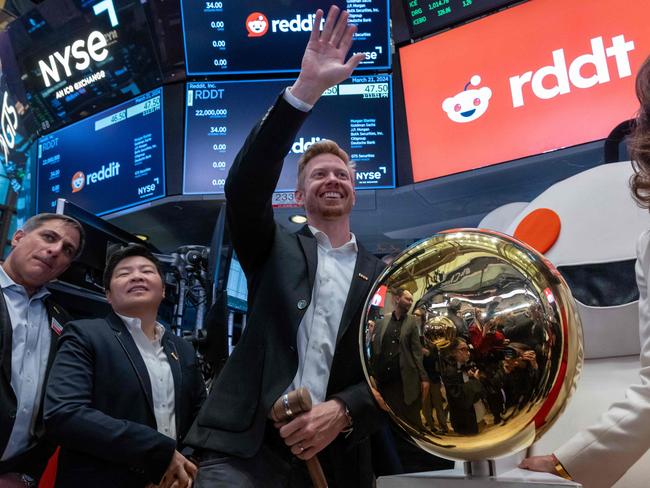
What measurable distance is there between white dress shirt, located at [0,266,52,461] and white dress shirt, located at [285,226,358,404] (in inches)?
43.4

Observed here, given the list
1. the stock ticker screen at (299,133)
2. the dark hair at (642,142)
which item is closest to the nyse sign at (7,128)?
the stock ticker screen at (299,133)

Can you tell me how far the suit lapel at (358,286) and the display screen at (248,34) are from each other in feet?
10.7

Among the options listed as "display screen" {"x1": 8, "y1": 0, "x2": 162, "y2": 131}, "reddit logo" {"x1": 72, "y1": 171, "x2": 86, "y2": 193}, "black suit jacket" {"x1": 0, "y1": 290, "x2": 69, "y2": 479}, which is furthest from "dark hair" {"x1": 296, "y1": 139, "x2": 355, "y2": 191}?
"reddit logo" {"x1": 72, "y1": 171, "x2": 86, "y2": 193}

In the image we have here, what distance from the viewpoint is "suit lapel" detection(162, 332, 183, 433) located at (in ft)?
6.25

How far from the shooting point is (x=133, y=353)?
187 centimetres

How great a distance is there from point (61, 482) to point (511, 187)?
3363mm

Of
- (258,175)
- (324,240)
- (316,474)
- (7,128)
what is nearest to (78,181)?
(7,128)

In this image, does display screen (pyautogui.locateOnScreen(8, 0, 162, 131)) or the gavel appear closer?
the gavel

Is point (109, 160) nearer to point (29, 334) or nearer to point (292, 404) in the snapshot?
point (29, 334)

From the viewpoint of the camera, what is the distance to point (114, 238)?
3.22m

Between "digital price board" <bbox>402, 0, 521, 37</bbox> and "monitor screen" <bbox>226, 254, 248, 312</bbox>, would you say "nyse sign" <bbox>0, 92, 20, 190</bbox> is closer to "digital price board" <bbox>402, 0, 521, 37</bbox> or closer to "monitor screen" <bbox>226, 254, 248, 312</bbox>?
"monitor screen" <bbox>226, 254, 248, 312</bbox>

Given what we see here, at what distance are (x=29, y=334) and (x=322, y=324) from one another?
1239mm

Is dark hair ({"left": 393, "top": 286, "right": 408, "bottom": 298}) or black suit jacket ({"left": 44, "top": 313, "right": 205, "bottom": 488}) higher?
dark hair ({"left": 393, "top": 286, "right": 408, "bottom": 298})

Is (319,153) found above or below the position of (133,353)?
above
